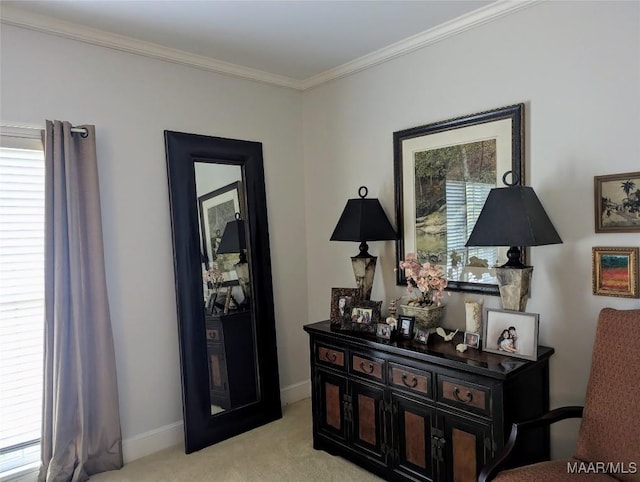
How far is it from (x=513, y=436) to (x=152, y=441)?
2270mm

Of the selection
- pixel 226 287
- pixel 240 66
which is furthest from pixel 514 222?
pixel 240 66

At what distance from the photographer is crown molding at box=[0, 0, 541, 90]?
2453mm

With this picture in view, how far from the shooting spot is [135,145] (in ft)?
9.51

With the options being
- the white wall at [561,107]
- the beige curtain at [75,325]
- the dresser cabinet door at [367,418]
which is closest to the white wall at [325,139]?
the white wall at [561,107]

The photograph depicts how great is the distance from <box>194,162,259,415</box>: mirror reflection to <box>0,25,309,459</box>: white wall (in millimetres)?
243

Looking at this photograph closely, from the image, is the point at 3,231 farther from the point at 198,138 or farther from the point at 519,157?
the point at 519,157

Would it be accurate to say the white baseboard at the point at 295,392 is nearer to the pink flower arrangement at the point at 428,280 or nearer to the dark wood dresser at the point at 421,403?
the dark wood dresser at the point at 421,403

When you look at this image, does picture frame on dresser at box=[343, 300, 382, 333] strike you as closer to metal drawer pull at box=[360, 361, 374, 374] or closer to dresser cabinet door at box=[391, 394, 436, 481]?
metal drawer pull at box=[360, 361, 374, 374]

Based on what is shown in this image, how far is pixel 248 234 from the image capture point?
336cm

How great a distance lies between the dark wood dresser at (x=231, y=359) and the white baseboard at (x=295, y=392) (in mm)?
393

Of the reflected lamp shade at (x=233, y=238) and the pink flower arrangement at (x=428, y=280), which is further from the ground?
the reflected lamp shade at (x=233, y=238)

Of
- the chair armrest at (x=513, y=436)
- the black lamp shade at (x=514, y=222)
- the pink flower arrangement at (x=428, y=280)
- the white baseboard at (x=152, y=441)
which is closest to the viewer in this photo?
the chair armrest at (x=513, y=436)

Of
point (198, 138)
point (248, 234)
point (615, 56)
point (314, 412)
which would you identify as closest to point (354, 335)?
point (314, 412)

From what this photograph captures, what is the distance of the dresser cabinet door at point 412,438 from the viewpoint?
7.59 ft
